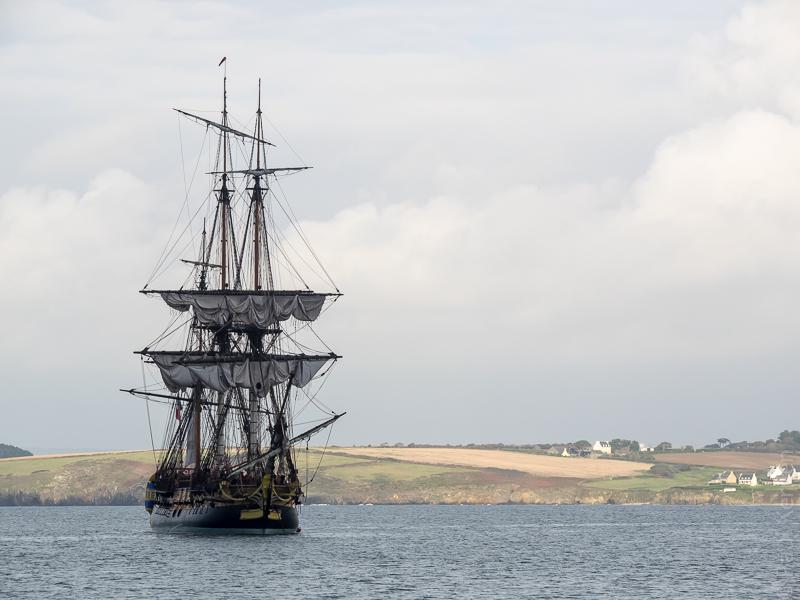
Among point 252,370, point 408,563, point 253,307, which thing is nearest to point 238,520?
point 252,370

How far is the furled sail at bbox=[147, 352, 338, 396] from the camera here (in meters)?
120

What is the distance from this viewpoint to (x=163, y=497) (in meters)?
129

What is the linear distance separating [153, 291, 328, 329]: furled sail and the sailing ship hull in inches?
629

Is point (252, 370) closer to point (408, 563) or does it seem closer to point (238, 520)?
point (238, 520)

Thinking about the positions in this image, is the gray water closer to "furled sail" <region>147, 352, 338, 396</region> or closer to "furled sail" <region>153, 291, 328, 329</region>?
"furled sail" <region>147, 352, 338, 396</region>

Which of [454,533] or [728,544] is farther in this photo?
[454,533]

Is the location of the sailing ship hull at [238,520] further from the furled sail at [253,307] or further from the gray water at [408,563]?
the furled sail at [253,307]

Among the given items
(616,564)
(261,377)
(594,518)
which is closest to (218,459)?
(261,377)

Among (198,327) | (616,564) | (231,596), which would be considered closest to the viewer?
(231,596)

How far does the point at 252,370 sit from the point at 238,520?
13312 mm

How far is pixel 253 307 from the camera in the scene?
120938 mm

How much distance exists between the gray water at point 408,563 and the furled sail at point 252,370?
1308 cm

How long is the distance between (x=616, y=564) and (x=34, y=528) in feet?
283

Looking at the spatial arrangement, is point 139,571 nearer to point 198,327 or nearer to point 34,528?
point 198,327
